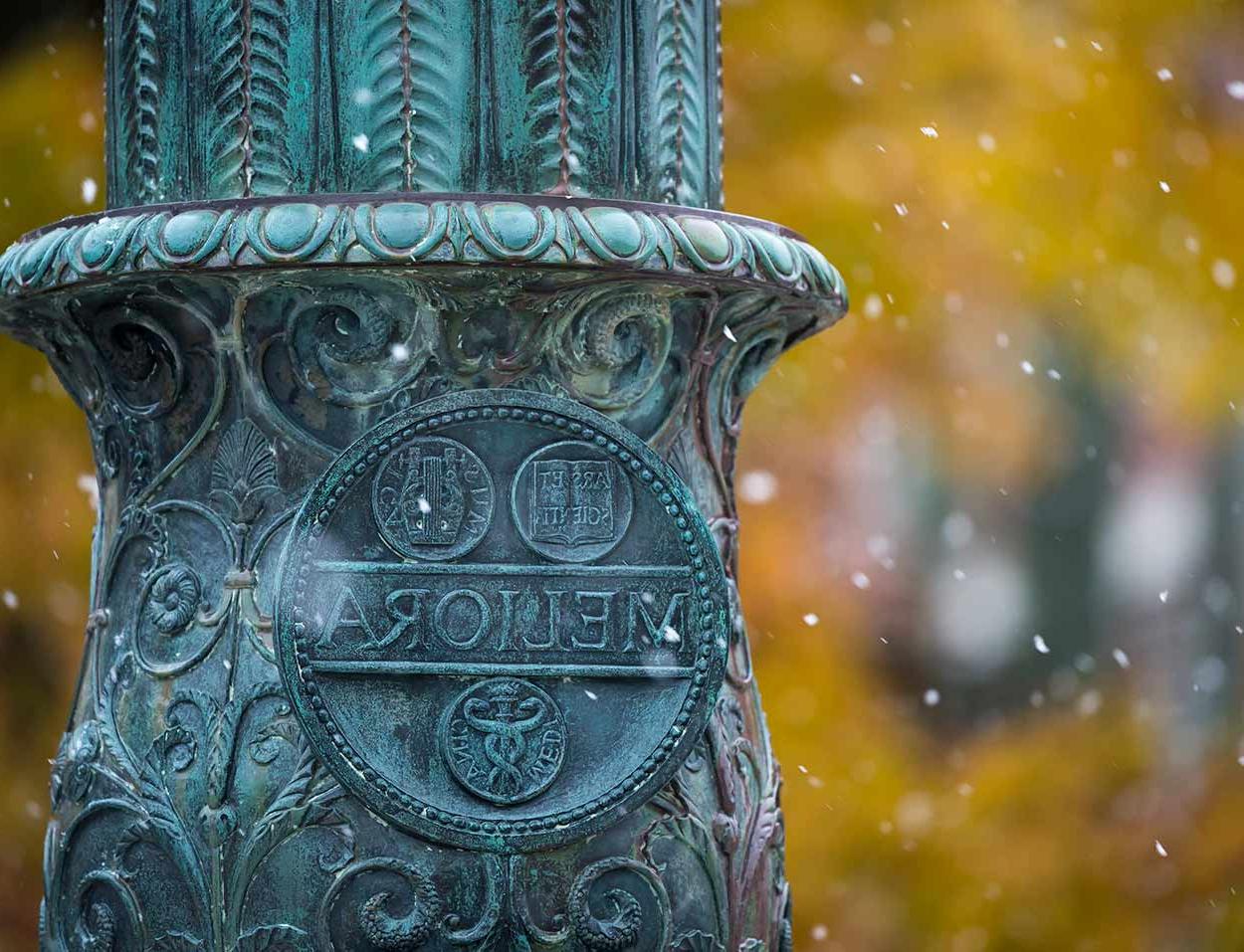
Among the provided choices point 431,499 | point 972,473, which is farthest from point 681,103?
point 972,473

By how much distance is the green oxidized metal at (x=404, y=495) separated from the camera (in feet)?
8.14

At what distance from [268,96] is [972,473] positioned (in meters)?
4.52

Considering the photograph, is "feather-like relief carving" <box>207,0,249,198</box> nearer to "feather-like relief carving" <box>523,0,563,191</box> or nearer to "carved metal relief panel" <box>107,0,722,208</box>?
"carved metal relief panel" <box>107,0,722,208</box>

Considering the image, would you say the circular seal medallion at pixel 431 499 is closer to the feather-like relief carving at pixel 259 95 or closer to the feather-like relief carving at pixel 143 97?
the feather-like relief carving at pixel 259 95

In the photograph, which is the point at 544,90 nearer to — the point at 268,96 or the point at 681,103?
the point at 681,103

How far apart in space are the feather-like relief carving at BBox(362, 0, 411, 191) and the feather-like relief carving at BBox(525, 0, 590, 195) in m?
0.17

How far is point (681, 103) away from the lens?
2.73 m

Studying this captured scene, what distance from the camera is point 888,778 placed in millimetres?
6129

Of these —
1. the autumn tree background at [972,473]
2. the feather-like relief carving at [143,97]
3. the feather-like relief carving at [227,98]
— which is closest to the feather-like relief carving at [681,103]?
the feather-like relief carving at [227,98]

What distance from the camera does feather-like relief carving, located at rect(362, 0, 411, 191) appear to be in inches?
101

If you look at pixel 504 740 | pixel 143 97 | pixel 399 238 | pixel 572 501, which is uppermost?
pixel 143 97

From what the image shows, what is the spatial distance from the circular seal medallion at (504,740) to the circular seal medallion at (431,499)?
195 millimetres

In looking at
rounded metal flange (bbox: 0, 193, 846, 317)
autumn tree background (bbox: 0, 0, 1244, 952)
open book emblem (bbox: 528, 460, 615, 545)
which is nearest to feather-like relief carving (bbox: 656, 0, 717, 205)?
rounded metal flange (bbox: 0, 193, 846, 317)

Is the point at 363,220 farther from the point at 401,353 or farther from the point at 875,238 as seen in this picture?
the point at 875,238
